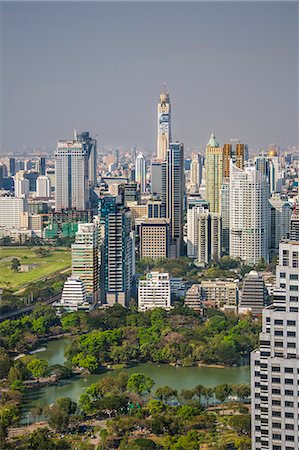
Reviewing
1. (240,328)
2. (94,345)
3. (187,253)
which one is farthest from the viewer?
(187,253)

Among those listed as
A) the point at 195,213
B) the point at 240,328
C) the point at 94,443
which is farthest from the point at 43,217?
the point at 94,443

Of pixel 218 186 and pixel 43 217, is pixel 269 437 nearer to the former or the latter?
pixel 218 186

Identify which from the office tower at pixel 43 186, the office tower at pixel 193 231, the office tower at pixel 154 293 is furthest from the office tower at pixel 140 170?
the office tower at pixel 154 293

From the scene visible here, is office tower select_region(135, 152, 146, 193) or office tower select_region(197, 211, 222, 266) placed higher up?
office tower select_region(135, 152, 146, 193)

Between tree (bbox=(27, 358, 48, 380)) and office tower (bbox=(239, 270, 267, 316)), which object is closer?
tree (bbox=(27, 358, 48, 380))

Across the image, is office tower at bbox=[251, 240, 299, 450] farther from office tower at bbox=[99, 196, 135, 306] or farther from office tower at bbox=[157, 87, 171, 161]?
office tower at bbox=[157, 87, 171, 161]

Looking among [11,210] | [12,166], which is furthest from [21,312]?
[12,166]

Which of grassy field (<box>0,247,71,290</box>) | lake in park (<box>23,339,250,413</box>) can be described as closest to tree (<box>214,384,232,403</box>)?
lake in park (<box>23,339,250,413</box>)
